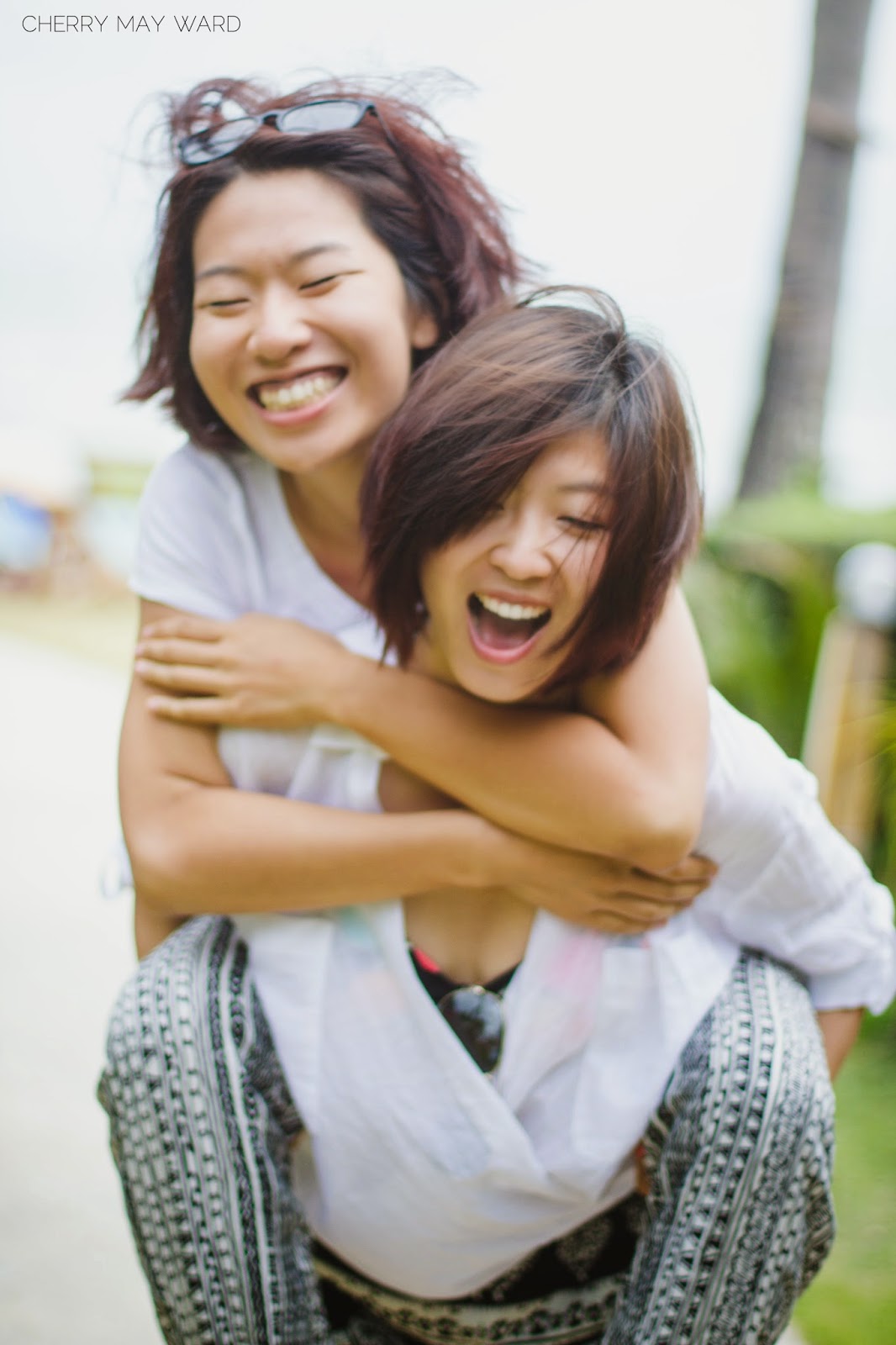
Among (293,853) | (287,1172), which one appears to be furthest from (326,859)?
(287,1172)

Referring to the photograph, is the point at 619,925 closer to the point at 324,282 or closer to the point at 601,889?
the point at 601,889

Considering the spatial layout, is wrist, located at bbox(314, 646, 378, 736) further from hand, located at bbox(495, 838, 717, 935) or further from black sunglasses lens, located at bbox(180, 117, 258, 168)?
black sunglasses lens, located at bbox(180, 117, 258, 168)

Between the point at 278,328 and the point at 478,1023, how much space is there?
3.25ft

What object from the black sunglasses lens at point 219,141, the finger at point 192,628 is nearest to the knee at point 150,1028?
the finger at point 192,628

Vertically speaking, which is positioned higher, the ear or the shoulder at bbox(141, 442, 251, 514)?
the ear

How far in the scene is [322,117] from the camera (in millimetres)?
1867

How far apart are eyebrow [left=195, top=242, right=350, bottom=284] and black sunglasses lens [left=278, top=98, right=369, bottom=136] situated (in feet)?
0.55

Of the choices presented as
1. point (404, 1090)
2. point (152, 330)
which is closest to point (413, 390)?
point (152, 330)

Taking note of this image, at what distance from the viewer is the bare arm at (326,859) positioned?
5.70 feet

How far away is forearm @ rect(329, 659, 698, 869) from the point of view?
170cm

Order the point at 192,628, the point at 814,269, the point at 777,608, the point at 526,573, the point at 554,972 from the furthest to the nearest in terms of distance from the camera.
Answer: the point at 814,269
the point at 777,608
the point at 192,628
the point at 554,972
the point at 526,573

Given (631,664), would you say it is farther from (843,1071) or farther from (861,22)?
(861,22)

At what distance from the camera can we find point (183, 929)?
6.31 feet

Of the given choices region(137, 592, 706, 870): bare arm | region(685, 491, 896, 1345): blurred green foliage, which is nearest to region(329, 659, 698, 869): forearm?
region(137, 592, 706, 870): bare arm
